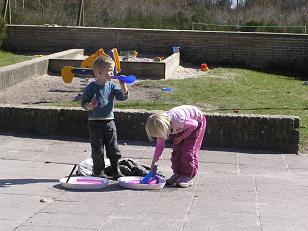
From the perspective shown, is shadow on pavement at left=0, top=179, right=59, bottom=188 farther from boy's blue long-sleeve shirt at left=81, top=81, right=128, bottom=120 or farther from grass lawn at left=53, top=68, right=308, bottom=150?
grass lawn at left=53, top=68, right=308, bottom=150

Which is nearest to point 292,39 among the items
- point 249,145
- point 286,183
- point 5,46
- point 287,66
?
point 287,66

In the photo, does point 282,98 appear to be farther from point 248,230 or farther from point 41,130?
point 248,230

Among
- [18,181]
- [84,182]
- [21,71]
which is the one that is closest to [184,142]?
[84,182]

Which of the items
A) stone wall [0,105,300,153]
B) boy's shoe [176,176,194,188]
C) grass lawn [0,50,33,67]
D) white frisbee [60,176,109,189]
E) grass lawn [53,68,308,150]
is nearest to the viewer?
white frisbee [60,176,109,189]

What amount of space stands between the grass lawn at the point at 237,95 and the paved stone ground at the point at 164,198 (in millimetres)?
1573

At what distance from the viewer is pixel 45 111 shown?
8711mm

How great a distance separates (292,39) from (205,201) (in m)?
13.7

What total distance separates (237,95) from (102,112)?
19.6ft

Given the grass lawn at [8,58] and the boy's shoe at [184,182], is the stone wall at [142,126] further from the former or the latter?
the grass lawn at [8,58]

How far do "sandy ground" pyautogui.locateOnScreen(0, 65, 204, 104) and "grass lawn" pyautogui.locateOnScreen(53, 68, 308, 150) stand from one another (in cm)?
42

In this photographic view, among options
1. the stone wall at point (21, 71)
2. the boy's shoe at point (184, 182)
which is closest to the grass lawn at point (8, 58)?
the stone wall at point (21, 71)

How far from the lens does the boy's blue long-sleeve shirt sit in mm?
6562

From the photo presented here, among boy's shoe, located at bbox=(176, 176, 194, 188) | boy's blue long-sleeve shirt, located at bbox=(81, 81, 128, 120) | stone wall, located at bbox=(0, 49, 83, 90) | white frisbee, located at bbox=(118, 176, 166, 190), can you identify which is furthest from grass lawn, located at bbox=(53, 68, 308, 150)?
boy's blue long-sleeve shirt, located at bbox=(81, 81, 128, 120)

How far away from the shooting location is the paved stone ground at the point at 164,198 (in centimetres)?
507
